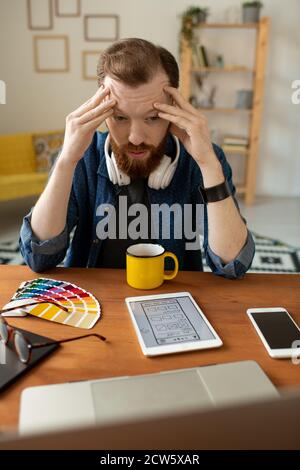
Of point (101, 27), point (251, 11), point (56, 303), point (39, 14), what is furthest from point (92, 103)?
point (39, 14)

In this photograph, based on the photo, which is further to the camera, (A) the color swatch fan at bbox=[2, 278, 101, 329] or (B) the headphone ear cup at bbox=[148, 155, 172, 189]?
(B) the headphone ear cup at bbox=[148, 155, 172, 189]

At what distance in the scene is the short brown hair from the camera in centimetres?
118

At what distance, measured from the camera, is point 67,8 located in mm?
4449

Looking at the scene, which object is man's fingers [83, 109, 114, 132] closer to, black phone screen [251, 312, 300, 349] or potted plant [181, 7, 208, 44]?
black phone screen [251, 312, 300, 349]

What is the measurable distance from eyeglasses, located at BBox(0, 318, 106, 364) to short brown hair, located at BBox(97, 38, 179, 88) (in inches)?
27.3

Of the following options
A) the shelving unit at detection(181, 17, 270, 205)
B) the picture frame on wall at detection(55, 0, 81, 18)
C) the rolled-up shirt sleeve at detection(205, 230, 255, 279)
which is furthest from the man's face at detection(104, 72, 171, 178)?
the picture frame on wall at detection(55, 0, 81, 18)

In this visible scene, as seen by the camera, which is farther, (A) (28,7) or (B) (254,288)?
(A) (28,7)

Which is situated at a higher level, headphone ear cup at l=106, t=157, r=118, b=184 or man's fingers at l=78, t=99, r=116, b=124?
man's fingers at l=78, t=99, r=116, b=124

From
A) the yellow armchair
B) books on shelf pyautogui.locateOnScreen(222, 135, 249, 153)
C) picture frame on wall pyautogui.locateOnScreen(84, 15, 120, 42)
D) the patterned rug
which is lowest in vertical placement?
the patterned rug

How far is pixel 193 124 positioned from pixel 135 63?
0.75ft

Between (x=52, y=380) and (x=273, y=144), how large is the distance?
452cm
